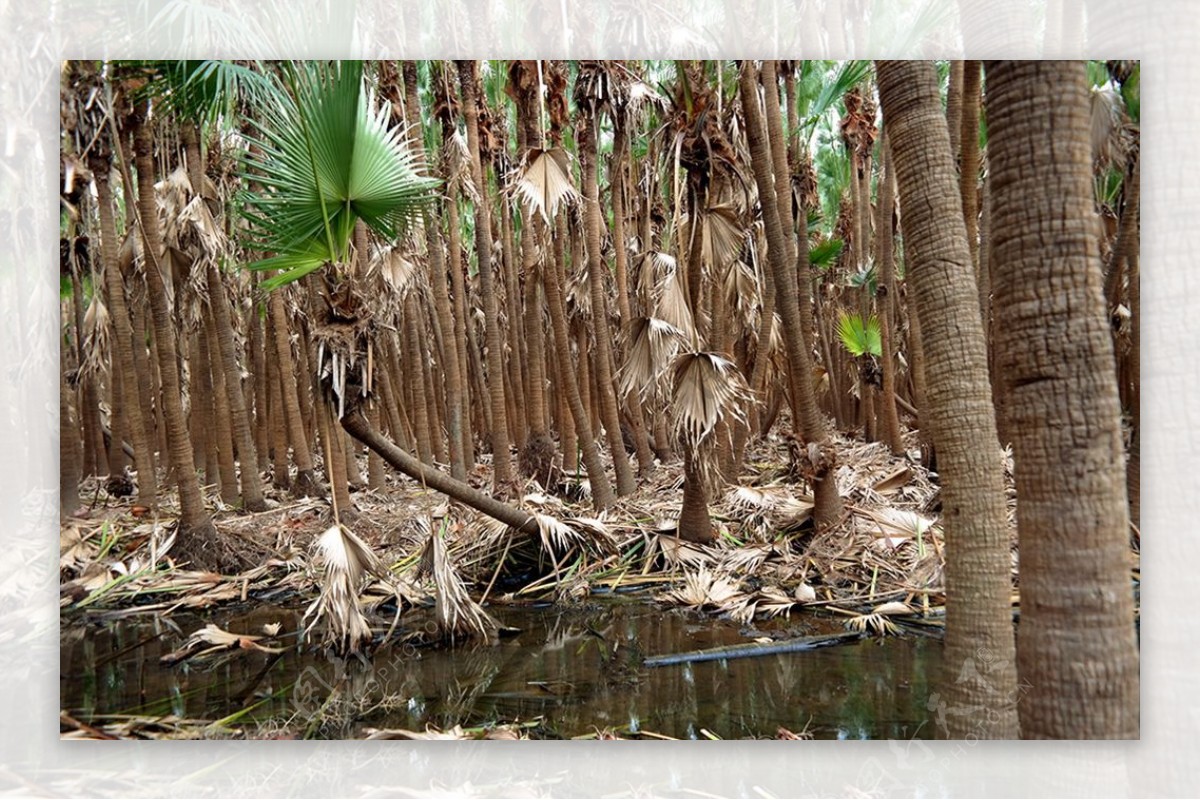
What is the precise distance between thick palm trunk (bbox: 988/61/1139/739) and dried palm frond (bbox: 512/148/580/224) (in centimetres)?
167

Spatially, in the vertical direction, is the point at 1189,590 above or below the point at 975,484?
below

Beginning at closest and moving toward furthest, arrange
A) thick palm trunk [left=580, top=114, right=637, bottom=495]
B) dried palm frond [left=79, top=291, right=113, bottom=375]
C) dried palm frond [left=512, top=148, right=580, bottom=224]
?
dried palm frond [left=79, top=291, right=113, bottom=375] < dried palm frond [left=512, top=148, right=580, bottom=224] < thick palm trunk [left=580, top=114, right=637, bottom=495]

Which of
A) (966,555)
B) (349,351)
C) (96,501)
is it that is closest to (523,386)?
(349,351)

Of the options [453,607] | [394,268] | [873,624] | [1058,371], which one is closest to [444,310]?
[394,268]

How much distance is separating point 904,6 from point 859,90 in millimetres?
308

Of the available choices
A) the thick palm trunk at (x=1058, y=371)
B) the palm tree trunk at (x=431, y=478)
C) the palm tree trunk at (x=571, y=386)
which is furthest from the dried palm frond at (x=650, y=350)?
the thick palm trunk at (x=1058, y=371)

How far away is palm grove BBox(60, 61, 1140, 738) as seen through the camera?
219 centimetres

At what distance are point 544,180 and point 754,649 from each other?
199 cm

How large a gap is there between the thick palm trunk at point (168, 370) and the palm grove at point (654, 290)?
0.01 m

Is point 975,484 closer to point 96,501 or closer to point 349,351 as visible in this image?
point 349,351

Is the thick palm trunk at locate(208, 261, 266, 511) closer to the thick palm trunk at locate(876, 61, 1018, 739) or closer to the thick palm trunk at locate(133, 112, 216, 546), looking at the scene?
the thick palm trunk at locate(133, 112, 216, 546)

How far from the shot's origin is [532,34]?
10.2ft

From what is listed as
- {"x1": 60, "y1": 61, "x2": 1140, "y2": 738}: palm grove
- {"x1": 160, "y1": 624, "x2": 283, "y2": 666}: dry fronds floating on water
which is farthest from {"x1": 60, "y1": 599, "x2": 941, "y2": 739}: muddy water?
{"x1": 60, "y1": 61, "x2": 1140, "y2": 738}: palm grove

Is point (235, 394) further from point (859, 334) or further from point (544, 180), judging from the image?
point (859, 334)
